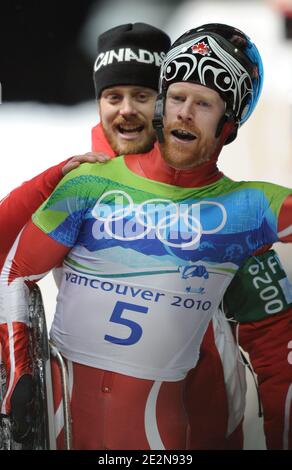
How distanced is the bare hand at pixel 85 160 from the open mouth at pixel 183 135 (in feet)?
0.69

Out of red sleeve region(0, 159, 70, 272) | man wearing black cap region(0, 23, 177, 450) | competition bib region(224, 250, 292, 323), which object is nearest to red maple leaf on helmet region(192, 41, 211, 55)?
man wearing black cap region(0, 23, 177, 450)

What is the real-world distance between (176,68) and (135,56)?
14 cm

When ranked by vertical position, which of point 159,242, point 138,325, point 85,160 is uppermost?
point 85,160

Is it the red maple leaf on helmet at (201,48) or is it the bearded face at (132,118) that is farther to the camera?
the bearded face at (132,118)

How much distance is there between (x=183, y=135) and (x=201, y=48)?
24cm

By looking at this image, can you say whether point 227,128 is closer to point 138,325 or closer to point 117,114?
point 117,114

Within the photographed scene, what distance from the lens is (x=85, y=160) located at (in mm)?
2463

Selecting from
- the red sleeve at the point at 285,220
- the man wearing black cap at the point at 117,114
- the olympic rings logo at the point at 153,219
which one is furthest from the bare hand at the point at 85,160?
the red sleeve at the point at 285,220

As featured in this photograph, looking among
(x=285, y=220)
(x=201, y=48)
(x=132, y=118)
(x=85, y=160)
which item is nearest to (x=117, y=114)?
(x=132, y=118)

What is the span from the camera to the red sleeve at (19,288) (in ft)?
7.95

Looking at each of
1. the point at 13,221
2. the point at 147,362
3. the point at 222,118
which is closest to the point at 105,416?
the point at 147,362

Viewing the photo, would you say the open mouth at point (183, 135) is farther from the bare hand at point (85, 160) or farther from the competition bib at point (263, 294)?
the competition bib at point (263, 294)
